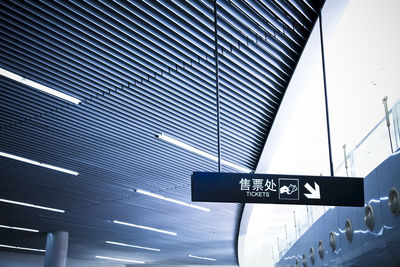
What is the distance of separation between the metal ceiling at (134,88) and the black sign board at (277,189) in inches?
104

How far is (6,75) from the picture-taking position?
8305mm

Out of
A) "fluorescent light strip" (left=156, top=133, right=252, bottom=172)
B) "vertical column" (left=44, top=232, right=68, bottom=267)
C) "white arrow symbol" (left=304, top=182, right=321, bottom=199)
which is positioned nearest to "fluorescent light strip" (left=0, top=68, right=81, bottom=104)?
"fluorescent light strip" (left=156, top=133, right=252, bottom=172)

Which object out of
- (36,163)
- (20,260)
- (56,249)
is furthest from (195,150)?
(20,260)

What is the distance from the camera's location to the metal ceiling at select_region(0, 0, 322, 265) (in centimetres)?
714

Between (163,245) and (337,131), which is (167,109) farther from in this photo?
(163,245)

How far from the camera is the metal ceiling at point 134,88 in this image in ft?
23.4

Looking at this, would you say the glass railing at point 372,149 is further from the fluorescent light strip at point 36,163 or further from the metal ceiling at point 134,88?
the fluorescent light strip at point 36,163

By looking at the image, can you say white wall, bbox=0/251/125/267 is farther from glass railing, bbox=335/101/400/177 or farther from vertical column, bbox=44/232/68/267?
glass railing, bbox=335/101/400/177

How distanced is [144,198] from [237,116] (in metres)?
6.14

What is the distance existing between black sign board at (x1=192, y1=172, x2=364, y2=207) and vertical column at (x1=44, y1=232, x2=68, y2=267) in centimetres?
1630

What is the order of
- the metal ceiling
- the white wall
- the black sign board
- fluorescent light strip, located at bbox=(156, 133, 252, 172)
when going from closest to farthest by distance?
the black sign board, the metal ceiling, fluorescent light strip, located at bbox=(156, 133, 252, 172), the white wall

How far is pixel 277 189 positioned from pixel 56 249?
54.1 ft

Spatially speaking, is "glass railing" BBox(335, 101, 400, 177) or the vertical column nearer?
"glass railing" BBox(335, 101, 400, 177)

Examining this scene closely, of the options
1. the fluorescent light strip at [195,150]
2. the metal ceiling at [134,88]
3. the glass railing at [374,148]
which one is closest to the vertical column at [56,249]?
the metal ceiling at [134,88]
